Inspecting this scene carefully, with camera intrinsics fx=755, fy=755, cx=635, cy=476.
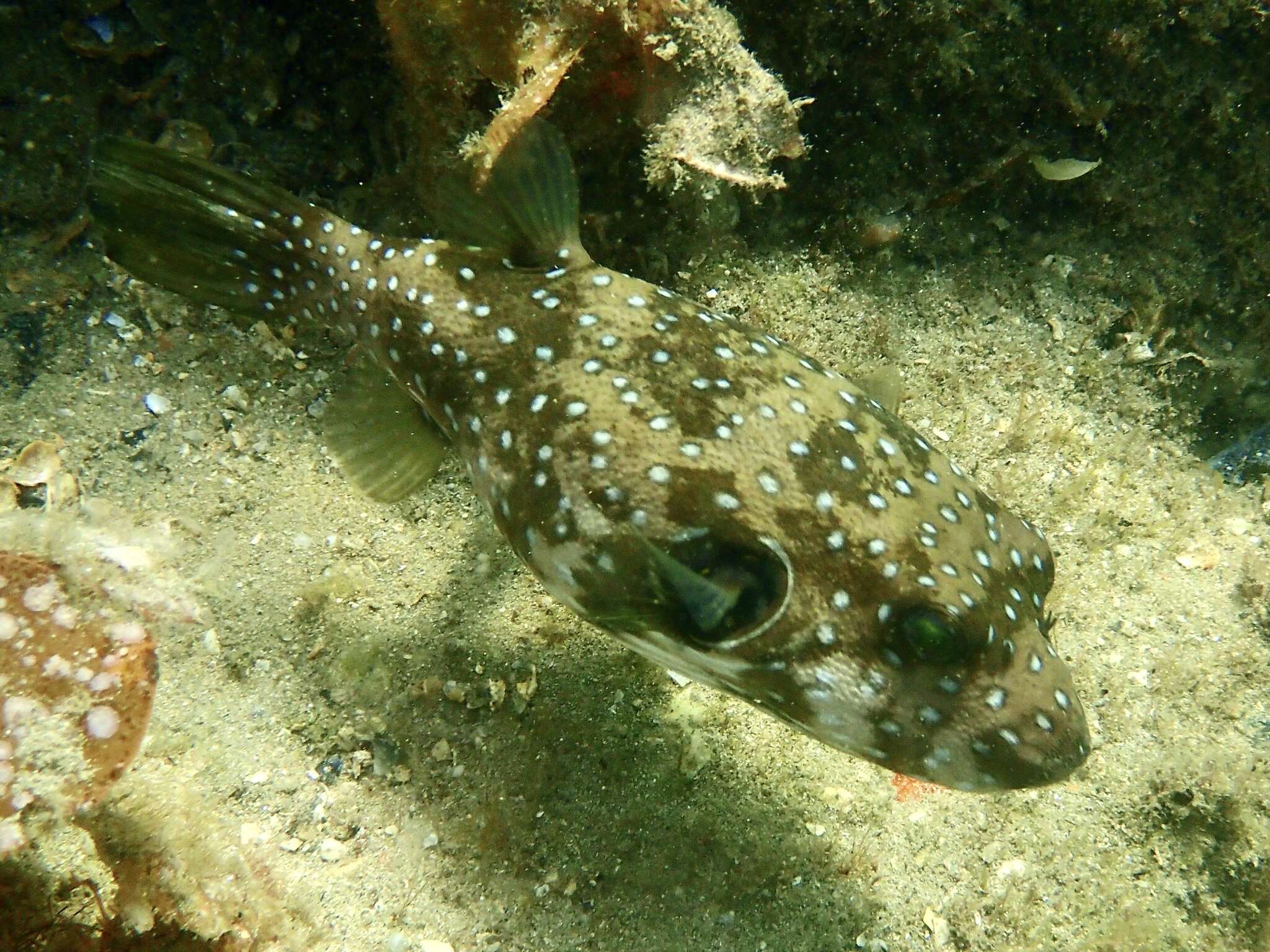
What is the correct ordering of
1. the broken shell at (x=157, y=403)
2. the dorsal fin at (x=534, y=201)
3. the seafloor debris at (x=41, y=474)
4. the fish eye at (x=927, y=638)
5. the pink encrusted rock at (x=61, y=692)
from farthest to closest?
1. the broken shell at (x=157, y=403)
2. the seafloor debris at (x=41, y=474)
3. the dorsal fin at (x=534, y=201)
4. the fish eye at (x=927, y=638)
5. the pink encrusted rock at (x=61, y=692)

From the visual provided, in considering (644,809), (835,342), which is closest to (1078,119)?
(835,342)

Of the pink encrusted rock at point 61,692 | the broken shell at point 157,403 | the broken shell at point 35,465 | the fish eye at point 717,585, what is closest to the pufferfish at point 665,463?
the fish eye at point 717,585

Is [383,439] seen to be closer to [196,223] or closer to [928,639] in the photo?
[196,223]

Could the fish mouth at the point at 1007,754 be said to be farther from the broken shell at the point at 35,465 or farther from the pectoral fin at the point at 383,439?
the broken shell at the point at 35,465

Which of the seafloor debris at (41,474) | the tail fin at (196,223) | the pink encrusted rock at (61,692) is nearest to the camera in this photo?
the pink encrusted rock at (61,692)

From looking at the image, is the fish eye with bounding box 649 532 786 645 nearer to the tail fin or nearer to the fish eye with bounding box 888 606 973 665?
the fish eye with bounding box 888 606 973 665

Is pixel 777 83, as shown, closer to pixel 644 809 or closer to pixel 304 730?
pixel 644 809
